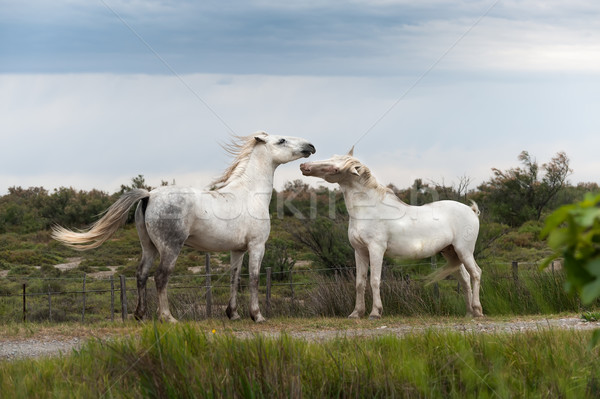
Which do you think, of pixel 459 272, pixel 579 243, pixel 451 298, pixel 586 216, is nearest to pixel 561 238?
pixel 579 243

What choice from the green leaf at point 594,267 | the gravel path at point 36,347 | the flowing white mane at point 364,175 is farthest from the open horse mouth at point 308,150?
the green leaf at point 594,267

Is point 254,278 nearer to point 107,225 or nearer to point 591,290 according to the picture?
point 107,225

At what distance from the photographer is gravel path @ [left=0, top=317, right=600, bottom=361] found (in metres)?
8.25

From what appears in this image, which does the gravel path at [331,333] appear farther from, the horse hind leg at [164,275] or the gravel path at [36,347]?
the horse hind leg at [164,275]

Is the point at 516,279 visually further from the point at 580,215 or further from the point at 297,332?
the point at 580,215

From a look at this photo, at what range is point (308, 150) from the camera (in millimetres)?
11586

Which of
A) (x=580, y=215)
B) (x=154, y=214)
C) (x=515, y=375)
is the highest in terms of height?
(x=154, y=214)

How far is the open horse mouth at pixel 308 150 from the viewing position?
11555 millimetres

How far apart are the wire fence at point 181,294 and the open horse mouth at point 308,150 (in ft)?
8.98

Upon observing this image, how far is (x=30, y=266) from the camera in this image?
27.7 m

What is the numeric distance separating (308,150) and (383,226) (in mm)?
1781

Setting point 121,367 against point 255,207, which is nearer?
point 121,367

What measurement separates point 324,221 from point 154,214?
46.7 feet

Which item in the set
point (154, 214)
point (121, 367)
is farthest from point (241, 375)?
point (154, 214)
